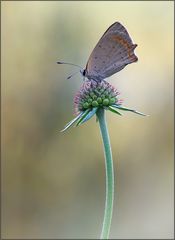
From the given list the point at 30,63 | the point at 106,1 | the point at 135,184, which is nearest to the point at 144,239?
the point at 135,184

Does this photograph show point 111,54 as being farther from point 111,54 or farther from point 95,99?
point 95,99

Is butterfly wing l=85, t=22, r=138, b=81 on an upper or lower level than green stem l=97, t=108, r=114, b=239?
upper

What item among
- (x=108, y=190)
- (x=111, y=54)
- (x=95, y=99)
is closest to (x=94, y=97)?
(x=95, y=99)

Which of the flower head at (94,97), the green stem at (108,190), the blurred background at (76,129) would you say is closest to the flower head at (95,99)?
the flower head at (94,97)

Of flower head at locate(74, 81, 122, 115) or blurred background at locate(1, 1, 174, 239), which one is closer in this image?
flower head at locate(74, 81, 122, 115)

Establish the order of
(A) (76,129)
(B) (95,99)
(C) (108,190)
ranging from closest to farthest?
1. (C) (108,190)
2. (B) (95,99)
3. (A) (76,129)

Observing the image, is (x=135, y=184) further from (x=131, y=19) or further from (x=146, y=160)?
(x=131, y=19)

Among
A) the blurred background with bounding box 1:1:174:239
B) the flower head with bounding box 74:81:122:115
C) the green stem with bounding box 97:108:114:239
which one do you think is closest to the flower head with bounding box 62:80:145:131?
the flower head with bounding box 74:81:122:115

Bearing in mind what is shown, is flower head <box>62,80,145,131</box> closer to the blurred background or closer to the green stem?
the green stem
